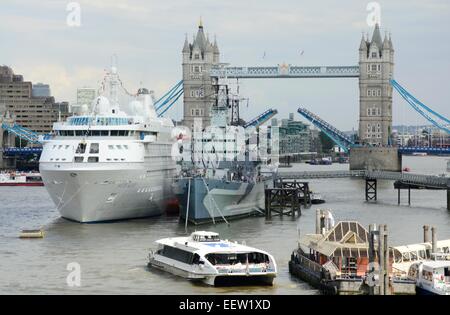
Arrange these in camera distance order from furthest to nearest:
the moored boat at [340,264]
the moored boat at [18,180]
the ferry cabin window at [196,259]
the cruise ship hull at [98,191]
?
the moored boat at [18,180] < the cruise ship hull at [98,191] < the ferry cabin window at [196,259] < the moored boat at [340,264]

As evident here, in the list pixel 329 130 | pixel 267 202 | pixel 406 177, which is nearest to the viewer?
pixel 267 202

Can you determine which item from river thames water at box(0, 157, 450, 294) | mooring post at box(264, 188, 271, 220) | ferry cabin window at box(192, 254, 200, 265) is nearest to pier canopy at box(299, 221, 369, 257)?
river thames water at box(0, 157, 450, 294)

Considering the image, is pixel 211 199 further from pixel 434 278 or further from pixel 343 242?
pixel 434 278

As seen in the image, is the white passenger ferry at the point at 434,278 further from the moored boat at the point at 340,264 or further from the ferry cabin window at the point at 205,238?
the ferry cabin window at the point at 205,238

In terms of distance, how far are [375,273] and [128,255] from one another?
12.5 meters

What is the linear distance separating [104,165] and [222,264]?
1873 cm

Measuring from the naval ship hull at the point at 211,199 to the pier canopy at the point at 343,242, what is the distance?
16.1 m

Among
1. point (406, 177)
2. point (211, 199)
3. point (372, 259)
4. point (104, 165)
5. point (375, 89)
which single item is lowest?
point (372, 259)

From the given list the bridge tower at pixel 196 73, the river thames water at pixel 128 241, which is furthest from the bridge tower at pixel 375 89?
the river thames water at pixel 128 241

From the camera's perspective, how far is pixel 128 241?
4144 centimetres

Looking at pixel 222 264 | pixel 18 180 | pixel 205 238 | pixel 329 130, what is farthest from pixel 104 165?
pixel 329 130

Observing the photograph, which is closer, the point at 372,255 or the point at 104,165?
the point at 372,255

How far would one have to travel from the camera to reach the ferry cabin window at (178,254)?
31.5 metres

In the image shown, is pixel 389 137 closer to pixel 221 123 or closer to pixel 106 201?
pixel 221 123
